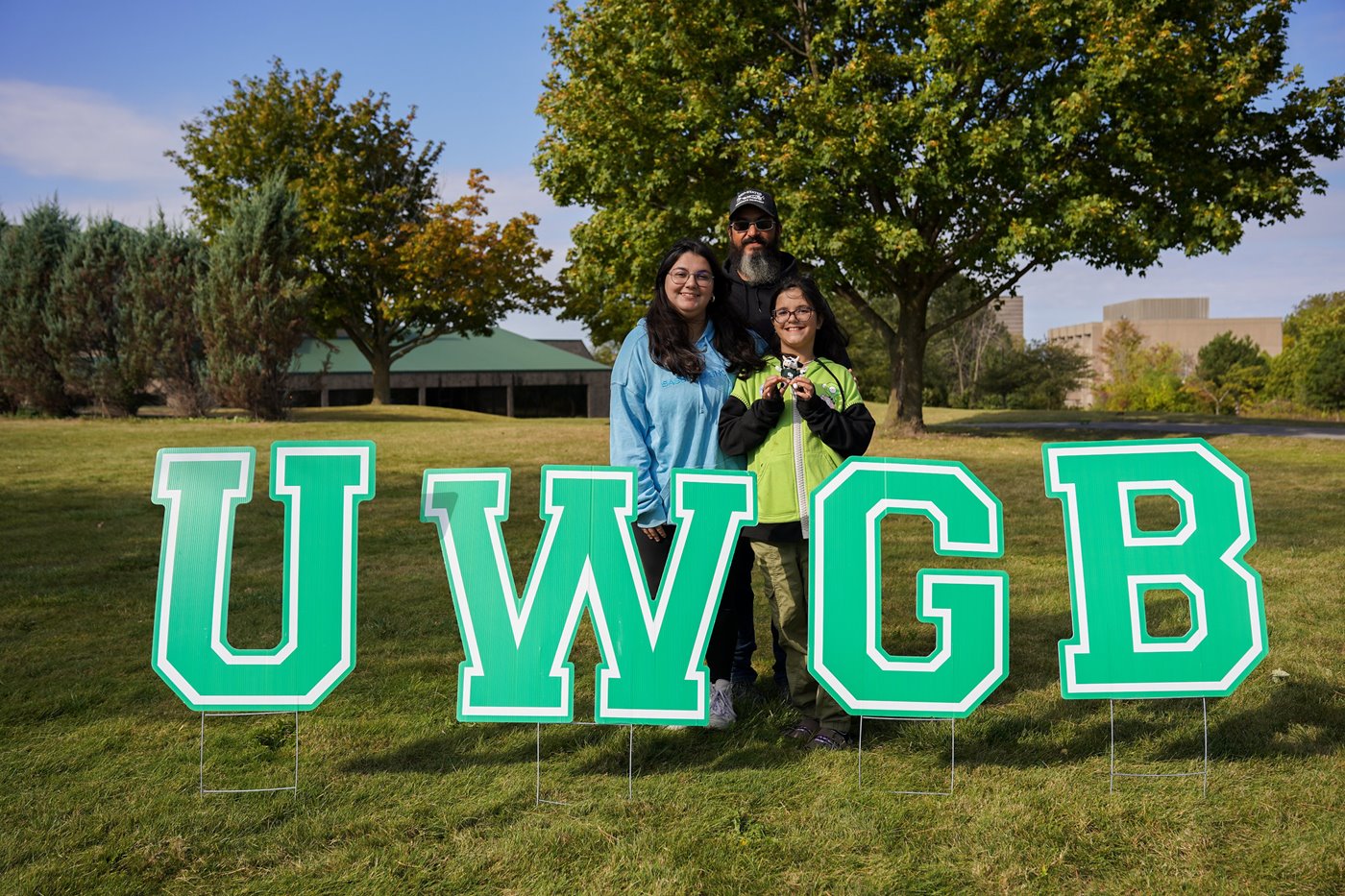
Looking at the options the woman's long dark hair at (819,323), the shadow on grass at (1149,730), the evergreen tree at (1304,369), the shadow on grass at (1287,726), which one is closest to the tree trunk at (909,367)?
the shadow on grass at (1287,726)

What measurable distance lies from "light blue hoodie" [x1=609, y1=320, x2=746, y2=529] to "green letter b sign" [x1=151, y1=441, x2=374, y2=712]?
113 centimetres

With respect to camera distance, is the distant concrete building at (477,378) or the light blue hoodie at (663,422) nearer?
the light blue hoodie at (663,422)

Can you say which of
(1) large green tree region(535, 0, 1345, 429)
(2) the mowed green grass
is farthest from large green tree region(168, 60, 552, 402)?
(2) the mowed green grass

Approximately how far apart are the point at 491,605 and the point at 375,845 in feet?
3.02

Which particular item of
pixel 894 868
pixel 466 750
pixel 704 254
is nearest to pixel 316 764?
pixel 466 750

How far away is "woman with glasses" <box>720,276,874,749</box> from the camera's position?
3936 millimetres

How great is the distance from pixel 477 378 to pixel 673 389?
3733 cm

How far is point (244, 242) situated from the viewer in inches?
957

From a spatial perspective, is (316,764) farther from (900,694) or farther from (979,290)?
(979,290)

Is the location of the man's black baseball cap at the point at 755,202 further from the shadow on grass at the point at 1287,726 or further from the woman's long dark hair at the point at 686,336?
the shadow on grass at the point at 1287,726

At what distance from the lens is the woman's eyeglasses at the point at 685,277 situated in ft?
13.7

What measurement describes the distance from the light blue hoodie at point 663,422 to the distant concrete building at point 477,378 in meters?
37.0

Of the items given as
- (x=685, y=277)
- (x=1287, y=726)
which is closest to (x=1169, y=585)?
(x=1287, y=726)

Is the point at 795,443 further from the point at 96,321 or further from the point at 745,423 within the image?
the point at 96,321
